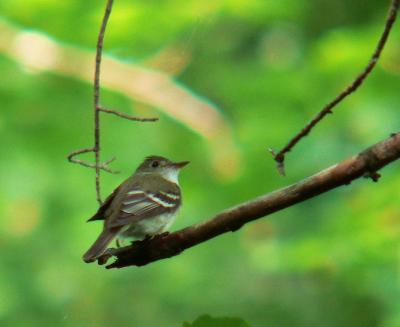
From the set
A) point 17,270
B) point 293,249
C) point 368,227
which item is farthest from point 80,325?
point 368,227

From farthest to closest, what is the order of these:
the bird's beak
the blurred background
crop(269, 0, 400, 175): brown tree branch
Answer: the blurred background → the bird's beak → crop(269, 0, 400, 175): brown tree branch

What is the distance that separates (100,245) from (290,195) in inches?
56.9

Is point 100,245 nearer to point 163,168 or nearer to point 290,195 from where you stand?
point 290,195

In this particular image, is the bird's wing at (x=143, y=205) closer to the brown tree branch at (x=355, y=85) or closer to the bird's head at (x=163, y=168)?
the bird's head at (x=163, y=168)

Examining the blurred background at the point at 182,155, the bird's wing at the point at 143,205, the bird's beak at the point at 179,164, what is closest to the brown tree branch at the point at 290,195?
the bird's wing at the point at 143,205

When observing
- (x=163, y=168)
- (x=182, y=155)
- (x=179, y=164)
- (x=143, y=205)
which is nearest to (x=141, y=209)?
(x=143, y=205)

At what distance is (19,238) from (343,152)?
2891 millimetres

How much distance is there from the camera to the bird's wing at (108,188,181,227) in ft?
12.2

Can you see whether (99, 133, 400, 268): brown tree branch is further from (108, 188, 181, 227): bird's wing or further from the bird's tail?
(108, 188, 181, 227): bird's wing

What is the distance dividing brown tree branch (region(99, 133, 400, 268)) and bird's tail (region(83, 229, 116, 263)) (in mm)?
660

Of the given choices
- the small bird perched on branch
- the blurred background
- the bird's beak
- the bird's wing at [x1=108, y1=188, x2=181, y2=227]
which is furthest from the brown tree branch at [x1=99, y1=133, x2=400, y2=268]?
the blurred background

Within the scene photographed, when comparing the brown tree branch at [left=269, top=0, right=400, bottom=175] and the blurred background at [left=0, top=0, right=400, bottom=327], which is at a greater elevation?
the brown tree branch at [left=269, top=0, right=400, bottom=175]

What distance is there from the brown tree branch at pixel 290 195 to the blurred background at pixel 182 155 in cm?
425

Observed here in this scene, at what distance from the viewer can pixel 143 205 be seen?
4039 millimetres
